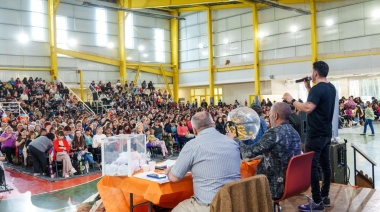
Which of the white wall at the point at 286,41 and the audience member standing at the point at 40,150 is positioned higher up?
the white wall at the point at 286,41

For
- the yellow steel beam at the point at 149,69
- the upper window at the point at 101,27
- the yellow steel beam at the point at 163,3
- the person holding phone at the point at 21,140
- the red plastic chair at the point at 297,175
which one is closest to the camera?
the red plastic chair at the point at 297,175

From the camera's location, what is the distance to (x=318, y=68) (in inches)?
147

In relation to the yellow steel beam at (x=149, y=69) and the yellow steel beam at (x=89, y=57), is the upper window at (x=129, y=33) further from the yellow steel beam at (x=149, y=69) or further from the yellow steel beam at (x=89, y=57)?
the yellow steel beam at (x=89, y=57)

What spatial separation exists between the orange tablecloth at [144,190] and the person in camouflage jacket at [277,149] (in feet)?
1.55

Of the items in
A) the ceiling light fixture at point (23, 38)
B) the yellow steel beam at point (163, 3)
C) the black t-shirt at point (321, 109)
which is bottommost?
the black t-shirt at point (321, 109)

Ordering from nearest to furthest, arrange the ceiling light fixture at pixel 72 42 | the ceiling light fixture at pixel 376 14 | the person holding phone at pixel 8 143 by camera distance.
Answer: the person holding phone at pixel 8 143 → the ceiling light fixture at pixel 376 14 → the ceiling light fixture at pixel 72 42

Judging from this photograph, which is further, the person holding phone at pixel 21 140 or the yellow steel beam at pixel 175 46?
the yellow steel beam at pixel 175 46

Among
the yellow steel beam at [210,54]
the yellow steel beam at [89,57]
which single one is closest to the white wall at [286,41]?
the yellow steel beam at [210,54]

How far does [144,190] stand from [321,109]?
1929mm

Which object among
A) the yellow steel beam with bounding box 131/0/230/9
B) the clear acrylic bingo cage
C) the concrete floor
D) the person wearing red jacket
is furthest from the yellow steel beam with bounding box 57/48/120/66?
the clear acrylic bingo cage

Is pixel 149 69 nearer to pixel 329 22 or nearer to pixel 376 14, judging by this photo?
pixel 329 22

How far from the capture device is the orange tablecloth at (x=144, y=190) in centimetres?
309

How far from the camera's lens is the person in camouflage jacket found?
3404mm

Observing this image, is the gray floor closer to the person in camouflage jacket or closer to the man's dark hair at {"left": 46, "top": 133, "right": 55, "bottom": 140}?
the person in camouflage jacket
